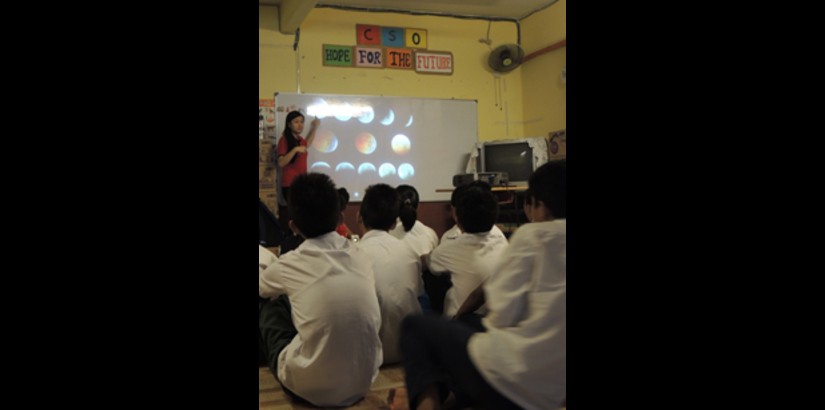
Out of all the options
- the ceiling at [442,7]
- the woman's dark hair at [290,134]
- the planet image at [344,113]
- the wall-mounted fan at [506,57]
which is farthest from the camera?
the wall-mounted fan at [506,57]

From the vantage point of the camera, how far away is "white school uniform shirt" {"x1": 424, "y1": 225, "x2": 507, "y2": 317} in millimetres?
2395

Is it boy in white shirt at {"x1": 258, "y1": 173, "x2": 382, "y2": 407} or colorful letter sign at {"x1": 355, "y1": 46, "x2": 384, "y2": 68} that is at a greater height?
colorful letter sign at {"x1": 355, "y1": 46, "x2": 384, "y2": 68}

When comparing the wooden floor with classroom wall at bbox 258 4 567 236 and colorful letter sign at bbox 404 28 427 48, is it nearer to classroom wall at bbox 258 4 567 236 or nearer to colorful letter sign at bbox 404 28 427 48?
classroom wall at bbox 258 4 567 236

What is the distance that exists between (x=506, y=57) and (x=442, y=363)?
5.27 metres

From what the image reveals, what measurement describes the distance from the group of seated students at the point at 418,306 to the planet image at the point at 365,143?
2804mm

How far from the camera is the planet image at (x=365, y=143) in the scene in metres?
5.99

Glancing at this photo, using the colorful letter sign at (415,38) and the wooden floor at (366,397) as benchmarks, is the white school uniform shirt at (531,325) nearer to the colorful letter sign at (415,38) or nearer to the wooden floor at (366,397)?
the wooden floor at (366,397)

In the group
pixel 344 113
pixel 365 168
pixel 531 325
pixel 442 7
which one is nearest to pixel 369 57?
pixel 344 113

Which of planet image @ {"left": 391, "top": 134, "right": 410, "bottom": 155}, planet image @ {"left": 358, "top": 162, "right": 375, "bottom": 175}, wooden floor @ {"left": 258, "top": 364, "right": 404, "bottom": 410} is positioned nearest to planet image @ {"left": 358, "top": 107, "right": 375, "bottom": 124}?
planet image @ {"left": 391, "top": 134, "right": 410, "bottom": 155}

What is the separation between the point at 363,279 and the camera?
1978 mm

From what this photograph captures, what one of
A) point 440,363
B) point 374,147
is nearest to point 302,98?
point 374,147

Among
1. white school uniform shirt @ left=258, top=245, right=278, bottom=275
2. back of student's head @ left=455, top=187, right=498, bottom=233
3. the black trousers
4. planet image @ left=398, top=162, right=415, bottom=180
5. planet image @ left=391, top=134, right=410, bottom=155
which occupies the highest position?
planet image @ left=391, top=134, right=410, bottom=155

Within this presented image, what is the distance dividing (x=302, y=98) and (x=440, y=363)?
4.54 m

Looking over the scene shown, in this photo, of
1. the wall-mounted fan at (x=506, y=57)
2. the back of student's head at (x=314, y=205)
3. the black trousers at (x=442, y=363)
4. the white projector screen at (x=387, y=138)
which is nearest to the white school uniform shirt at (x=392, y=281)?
the back of student's head at (x=314, y=205)
